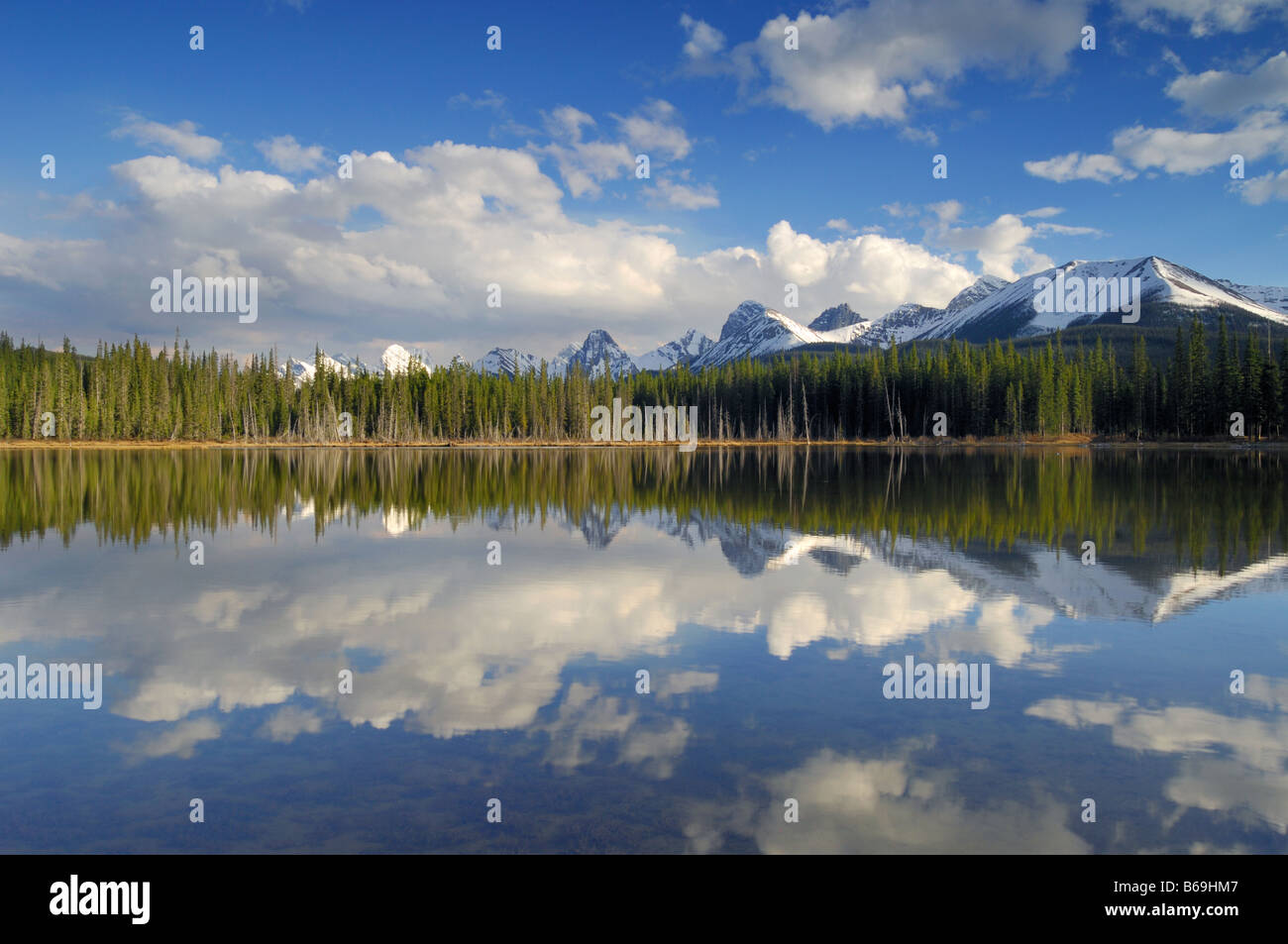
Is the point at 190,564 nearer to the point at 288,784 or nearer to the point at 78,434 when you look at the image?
the point at 288,784

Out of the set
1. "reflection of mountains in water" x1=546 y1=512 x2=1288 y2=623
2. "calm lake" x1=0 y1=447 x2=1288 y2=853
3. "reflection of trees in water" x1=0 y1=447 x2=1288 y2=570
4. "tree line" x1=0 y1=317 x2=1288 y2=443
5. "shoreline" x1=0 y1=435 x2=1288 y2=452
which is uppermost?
"tree line" x1=0 y1=317 x2=1288 y2=443

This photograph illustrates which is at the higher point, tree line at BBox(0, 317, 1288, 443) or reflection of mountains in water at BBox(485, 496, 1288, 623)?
tree line at BBox(0, 317, 1288, 443)

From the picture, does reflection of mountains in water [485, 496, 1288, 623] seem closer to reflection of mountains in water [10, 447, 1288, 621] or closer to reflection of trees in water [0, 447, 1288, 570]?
reflection of mountains in water [10, 447, 1288, 621]

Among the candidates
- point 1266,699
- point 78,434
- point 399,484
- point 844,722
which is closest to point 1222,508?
point 1266,699

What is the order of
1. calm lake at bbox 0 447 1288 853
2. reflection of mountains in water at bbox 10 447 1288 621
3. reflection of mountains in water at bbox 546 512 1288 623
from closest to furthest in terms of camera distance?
calm lake at bbox 0 447 1288 853 → reflection of mountains in water at bbox 546 512 1288 623 → reflection of mountains in water at bbox 10 447 1288 621

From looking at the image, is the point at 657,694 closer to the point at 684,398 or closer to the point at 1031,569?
the point at 1031,569

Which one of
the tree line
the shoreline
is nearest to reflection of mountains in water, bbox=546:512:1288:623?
the shoreline

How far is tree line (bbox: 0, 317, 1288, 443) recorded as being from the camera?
12250 centimetres

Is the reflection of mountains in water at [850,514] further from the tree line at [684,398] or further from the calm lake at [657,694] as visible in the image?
the tree line at [684,398]

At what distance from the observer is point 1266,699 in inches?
398

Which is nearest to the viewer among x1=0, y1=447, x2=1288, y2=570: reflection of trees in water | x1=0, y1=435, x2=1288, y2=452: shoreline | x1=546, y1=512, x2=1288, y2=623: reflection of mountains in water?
x1=546, y1=512, x2=1288, y2=623: reflection of mountains in water

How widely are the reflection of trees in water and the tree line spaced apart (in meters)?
68.7

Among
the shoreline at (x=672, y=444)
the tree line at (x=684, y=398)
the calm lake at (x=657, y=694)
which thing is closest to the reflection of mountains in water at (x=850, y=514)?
the calm lake at (x=657, y=694)
